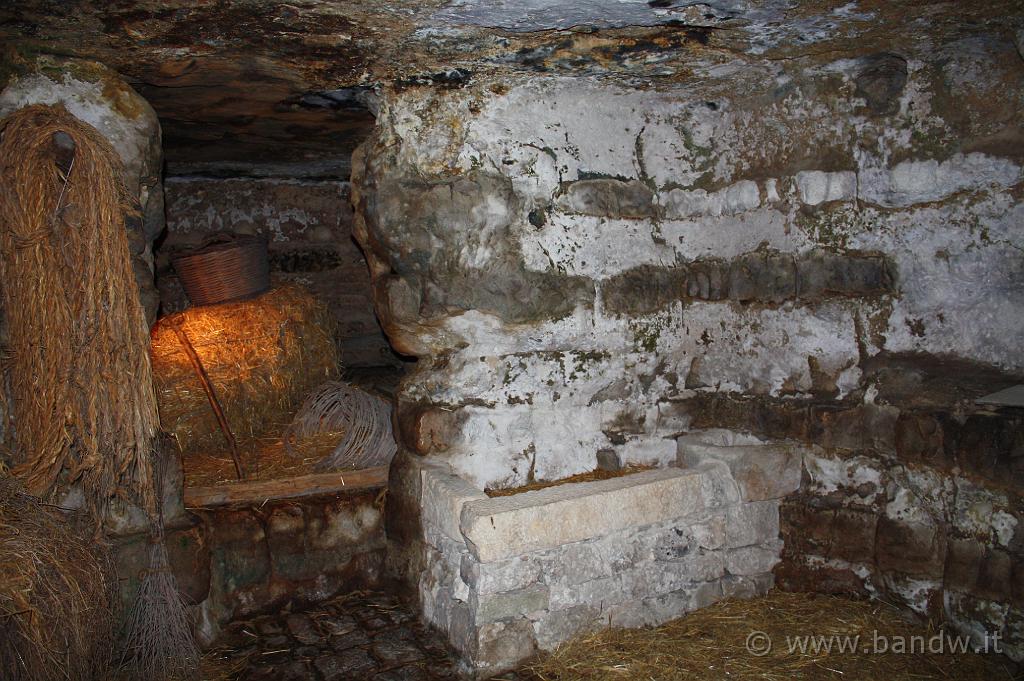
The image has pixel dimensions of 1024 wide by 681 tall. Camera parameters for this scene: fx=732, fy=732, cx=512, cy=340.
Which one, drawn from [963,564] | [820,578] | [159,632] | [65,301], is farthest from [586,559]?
[65,301]

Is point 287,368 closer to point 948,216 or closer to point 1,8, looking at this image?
point 1,8

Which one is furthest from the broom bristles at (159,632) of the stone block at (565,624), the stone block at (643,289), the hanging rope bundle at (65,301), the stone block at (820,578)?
the stone block at (820,578)

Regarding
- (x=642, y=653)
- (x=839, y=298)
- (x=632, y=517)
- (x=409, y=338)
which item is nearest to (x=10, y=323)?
(x=409, y=338)

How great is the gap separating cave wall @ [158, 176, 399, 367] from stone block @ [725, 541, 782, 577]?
10.6 ft

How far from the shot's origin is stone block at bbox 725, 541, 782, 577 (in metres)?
3.24

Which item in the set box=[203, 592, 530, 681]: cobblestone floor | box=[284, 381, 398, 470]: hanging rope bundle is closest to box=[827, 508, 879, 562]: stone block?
box=[203, 592, 530, 681]: cobblestone floor

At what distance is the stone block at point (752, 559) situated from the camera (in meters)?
3.24

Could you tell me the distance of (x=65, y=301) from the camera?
8.57ft

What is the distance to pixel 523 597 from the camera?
282 cm

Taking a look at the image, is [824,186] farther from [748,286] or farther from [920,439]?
[920,439]

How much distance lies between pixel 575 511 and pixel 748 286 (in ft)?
4.19

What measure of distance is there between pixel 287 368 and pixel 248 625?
1851 mm

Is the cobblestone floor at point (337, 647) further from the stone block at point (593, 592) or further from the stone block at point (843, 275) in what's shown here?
the stone block at point (843, 275)

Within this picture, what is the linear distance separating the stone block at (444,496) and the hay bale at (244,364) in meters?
1.70
